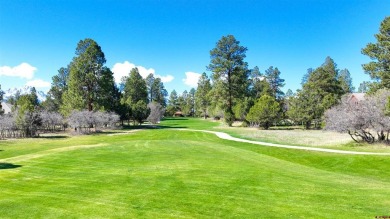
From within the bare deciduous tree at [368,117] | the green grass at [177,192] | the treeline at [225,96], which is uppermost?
the treeline at [225,96]

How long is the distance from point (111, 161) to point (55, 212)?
28.1 ft

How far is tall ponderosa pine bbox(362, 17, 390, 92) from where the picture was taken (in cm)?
3234

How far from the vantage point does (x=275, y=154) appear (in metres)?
21.1

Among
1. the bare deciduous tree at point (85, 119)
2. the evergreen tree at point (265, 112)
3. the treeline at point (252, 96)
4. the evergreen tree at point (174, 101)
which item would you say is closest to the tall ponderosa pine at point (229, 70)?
the treeline at point (252, 96)

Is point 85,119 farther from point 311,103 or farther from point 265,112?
point 311,103

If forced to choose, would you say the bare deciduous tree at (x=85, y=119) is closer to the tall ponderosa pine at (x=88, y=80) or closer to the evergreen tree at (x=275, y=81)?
the tall ponderosa pine at (x=88, y=80)

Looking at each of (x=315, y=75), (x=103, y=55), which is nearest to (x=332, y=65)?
(x=315, y=75)

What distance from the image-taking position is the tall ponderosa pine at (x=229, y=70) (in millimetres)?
58188

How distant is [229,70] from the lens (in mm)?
58625

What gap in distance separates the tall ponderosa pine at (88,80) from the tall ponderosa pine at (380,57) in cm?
4264

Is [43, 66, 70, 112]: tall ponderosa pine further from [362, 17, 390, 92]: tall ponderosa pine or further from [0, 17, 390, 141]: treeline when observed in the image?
[362, 17, 390, 92]: tall ponderosa pine

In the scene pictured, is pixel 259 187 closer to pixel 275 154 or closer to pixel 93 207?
pixel 93 207

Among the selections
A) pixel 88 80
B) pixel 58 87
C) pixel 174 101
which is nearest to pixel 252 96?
pixel 88 80

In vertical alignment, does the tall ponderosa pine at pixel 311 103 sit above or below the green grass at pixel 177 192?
above
